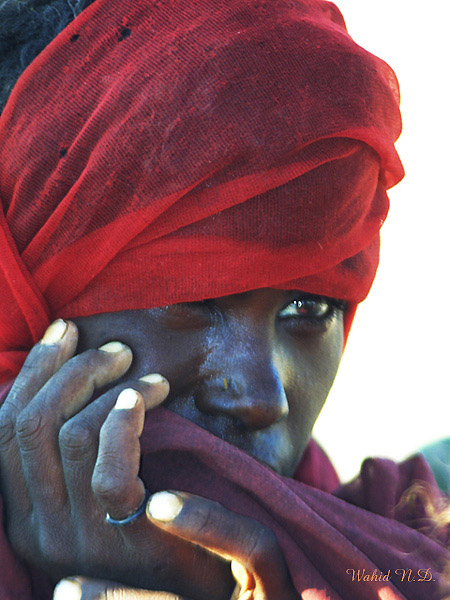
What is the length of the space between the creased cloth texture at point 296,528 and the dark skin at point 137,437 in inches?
1.6

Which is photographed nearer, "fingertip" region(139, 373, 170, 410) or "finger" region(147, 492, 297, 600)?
"finger" region(147, 492, 297, 600)

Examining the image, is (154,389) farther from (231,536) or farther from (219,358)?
(231,536)

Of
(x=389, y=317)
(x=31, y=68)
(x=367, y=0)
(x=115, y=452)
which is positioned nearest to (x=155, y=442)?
(x=115, y=452)

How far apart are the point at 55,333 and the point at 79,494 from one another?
0.30 meters

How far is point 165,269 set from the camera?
4.47ft

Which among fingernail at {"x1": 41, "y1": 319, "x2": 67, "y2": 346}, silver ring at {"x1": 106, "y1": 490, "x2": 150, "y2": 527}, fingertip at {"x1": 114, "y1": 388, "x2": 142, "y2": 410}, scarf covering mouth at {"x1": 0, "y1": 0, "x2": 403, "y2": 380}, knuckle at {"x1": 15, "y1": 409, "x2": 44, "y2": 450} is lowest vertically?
silver ring at {"x1": 106, "y1": 490, "x2": 150, "y2": 527}

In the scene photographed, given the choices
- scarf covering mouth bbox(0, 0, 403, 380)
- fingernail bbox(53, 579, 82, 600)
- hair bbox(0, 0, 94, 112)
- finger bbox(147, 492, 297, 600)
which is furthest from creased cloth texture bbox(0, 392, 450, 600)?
hair bbox(0, 0, 94, 112)

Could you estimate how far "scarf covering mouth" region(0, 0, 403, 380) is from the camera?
4.35 ft

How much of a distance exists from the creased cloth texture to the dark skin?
0.04 metres

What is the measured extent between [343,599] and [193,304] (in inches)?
23.6

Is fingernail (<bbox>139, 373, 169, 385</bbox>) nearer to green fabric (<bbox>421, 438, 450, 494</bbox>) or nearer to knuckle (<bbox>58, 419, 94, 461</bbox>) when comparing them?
knuckle (<bbox>58, 419, 94, 461</bbox>)

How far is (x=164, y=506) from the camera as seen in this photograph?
3.93 ft

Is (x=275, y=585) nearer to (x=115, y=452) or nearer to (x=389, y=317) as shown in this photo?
(x=115, y=452)

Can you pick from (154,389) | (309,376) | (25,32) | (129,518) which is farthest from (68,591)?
(25,32)
